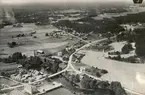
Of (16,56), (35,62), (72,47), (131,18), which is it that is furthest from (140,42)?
(16,56)

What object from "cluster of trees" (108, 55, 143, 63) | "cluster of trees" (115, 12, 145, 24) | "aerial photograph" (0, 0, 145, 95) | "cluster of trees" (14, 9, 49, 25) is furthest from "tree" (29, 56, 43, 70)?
"cluster of trees" (115, 12, 145, 24)

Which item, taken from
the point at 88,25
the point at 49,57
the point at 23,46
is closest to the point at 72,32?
the point at 88,25

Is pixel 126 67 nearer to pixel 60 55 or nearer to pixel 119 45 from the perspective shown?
pixel 119 45

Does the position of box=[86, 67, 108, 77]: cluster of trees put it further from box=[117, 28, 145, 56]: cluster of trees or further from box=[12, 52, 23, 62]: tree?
box=[12, 52, 23, 62]: tree

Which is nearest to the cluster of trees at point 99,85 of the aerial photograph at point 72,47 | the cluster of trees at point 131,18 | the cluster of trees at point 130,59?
the aerial photograph at point 72,47

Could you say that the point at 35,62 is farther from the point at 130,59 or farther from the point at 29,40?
the point at 130,59

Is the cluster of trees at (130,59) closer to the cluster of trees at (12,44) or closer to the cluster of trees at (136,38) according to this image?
the cluster of trees at (136,38)

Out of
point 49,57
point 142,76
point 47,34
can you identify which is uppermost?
point 47,34
